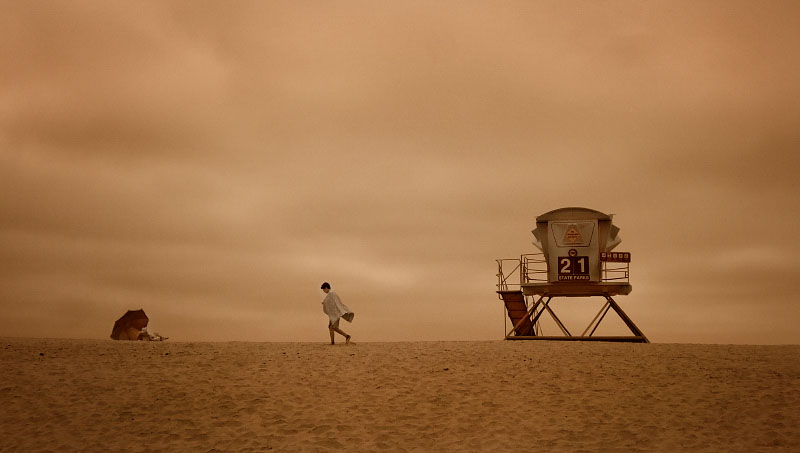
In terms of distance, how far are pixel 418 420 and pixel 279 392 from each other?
15.5 feet

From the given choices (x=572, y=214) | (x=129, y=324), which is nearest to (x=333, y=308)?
(x=572, y=214)

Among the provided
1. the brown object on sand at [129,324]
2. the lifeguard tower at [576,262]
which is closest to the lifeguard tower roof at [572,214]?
the lifeguard tower at [576,262]

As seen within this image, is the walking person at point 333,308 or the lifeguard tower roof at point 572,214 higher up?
the lifeguard tower roof at point 572,214

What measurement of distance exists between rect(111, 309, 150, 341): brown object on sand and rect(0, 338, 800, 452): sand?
23.9 feet

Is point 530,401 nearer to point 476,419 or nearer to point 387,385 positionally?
point 476,419

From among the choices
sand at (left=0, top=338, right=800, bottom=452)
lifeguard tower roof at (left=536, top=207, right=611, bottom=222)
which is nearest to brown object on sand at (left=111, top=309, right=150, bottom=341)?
sand at (left=0, top=338, right=800, bottom=452)

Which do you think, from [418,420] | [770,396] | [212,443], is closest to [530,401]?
[418,420]

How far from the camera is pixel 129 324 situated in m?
36.4

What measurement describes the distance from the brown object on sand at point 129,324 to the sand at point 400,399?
730cm

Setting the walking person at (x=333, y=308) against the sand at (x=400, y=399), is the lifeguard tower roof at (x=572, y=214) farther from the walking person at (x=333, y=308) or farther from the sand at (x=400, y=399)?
the walking person at (x=333, y=308)

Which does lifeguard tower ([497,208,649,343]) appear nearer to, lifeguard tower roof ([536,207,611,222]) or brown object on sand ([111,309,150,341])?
lifeguard tower roof ([536,207,611,222])

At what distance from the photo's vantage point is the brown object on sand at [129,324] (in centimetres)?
3638

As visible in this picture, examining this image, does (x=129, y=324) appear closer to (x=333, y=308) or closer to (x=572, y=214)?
(x=333, y=308)

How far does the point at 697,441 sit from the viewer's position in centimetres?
1941
